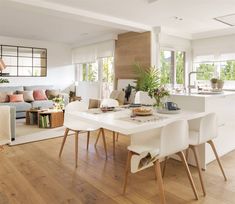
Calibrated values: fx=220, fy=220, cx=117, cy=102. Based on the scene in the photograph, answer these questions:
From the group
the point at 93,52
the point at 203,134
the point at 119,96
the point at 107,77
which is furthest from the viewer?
the point at 93,52

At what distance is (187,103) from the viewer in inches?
117

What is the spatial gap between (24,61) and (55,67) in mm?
1087

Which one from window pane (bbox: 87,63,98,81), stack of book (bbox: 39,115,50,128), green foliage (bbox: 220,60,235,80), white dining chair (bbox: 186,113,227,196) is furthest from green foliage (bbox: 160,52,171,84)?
white dining chair (bbox: 186,113,227,196)

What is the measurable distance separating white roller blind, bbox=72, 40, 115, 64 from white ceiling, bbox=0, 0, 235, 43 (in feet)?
1.46

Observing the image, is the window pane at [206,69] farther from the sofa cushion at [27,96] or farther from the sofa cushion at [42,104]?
the sofa cushion at [27,96]

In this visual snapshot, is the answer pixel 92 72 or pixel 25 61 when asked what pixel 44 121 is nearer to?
pixel 92 72

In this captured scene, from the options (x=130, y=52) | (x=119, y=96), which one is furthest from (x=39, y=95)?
(x=130, y=52)

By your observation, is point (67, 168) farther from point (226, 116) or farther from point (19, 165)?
point (226, 116)

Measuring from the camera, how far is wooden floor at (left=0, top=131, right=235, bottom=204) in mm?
2160

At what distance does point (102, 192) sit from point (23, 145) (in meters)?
2.20

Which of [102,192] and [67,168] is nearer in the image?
[102,192]

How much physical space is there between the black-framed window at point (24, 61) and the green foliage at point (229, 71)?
18.5 feet

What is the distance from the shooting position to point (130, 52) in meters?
5.68

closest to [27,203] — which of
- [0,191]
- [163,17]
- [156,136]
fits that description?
[0,191]
